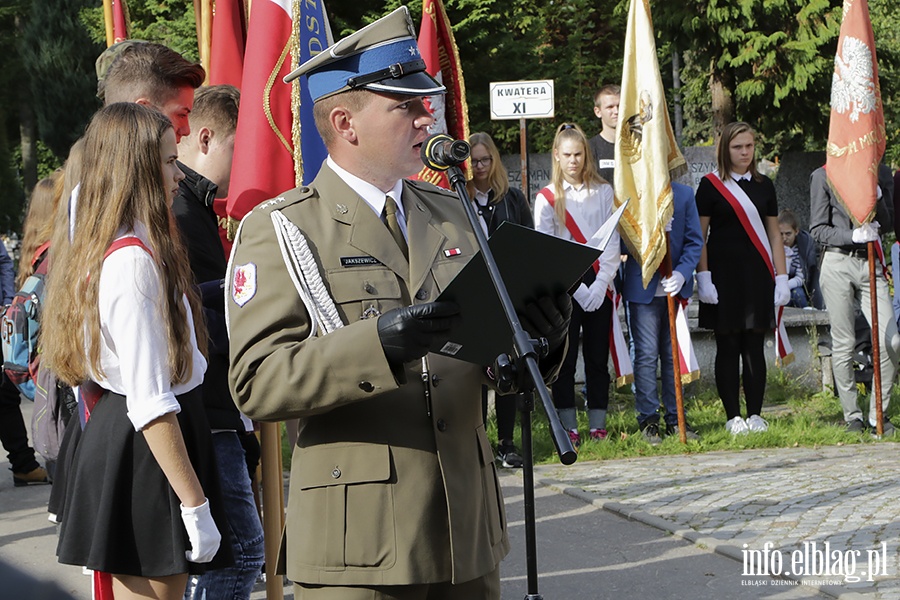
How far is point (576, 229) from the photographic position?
8.95 meters

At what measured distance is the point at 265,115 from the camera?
5562 mm

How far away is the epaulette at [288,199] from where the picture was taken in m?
3.02

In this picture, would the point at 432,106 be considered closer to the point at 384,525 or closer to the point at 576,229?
the point at 576,229

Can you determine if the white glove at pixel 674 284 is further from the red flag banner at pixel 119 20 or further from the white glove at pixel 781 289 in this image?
the red flag banner at pixel 119 20

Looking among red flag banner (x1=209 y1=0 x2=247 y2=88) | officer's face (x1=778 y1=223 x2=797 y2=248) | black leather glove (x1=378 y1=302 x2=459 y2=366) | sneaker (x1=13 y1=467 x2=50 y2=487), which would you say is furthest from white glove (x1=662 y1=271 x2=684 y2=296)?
black leather glove (x1=378 y1=302 x2=459 y2=366)

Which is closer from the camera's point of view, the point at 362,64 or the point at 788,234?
the point at 362,64

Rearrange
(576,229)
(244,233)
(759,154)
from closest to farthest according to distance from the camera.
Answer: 1. (244,233)
2. (576,229)
3. (759,154)

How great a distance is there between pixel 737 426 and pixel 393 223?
6.70 m

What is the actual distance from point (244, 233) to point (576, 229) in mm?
6108

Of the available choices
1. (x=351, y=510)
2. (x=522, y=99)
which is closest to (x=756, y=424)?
(x=522, y=99)

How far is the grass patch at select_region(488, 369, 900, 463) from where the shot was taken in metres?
8.87

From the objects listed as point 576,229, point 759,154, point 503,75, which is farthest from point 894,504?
point 759,154

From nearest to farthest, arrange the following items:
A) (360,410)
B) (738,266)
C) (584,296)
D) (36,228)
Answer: (360,410)
(36,228)
(584,296)
(738,266)

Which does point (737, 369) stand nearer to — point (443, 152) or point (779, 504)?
point (779, 504)
